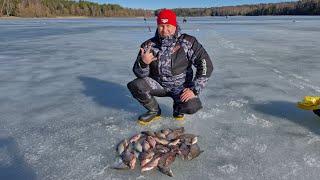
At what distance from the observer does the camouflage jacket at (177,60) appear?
13.3 ft

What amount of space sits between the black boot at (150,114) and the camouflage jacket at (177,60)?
34cm

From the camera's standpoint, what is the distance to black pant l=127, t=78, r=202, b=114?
13.4 feet

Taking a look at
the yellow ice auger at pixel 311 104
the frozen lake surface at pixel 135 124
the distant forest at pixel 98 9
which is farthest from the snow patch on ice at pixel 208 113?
the distant forest at pixel 98 9

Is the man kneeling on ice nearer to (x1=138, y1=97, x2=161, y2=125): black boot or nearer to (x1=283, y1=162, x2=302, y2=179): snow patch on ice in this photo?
(x1=138, y1=97, x2=161, y2=125): black boot

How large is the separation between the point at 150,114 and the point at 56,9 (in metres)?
125

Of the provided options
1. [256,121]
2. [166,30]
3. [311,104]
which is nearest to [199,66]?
[166,30]

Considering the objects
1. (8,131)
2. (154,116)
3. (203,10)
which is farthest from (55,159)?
(203,10)

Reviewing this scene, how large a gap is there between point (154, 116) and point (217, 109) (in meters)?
0.90

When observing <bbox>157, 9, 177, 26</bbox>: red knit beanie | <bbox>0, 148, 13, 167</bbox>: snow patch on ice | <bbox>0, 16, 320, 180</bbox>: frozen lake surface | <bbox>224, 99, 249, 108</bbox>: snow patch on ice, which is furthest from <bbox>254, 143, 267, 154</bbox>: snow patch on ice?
<bbox>0, 148, 13, 167</bbox>: snow patch on ice

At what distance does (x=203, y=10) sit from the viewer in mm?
163500

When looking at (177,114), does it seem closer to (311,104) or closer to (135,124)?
(135,124)

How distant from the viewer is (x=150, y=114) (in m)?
4.32

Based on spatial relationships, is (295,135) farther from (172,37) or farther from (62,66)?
(62,66)

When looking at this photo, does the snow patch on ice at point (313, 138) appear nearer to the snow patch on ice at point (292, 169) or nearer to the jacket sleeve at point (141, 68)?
the snow patch on ice at point (292, 169)
